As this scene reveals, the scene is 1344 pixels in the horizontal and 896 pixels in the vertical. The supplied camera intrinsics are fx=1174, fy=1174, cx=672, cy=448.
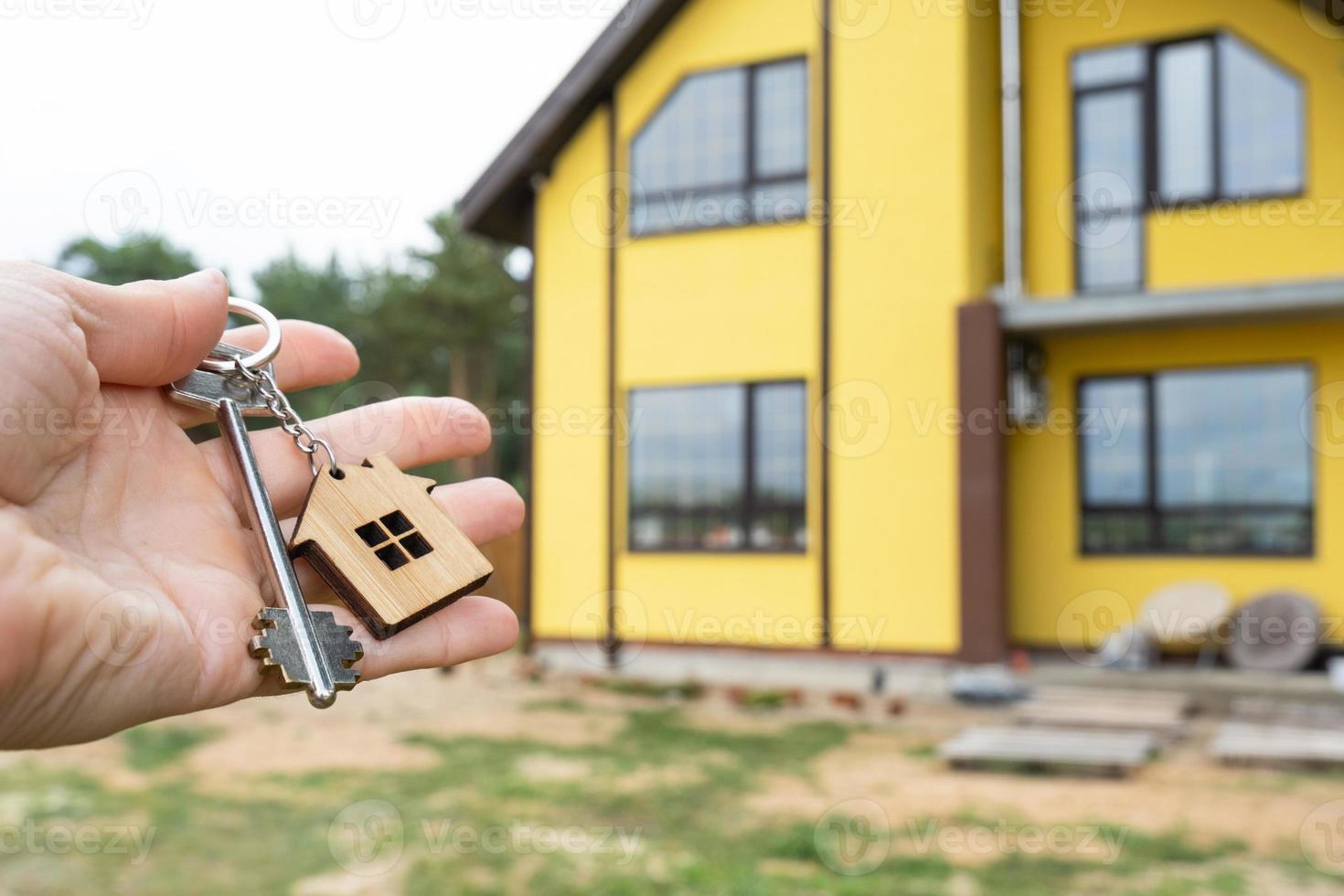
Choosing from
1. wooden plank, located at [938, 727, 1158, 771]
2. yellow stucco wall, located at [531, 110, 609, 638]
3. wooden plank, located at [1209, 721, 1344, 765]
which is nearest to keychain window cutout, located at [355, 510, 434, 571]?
wooden plank, located at [938, 727, 1158, 771]

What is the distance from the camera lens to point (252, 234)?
5.22 m

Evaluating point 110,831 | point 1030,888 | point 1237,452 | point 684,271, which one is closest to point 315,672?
point 1030,888

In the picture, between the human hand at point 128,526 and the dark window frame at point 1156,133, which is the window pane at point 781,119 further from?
the human hand at point 128,526

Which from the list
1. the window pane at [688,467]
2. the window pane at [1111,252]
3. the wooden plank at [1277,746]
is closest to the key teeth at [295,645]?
the wooden plank at [1277,746]

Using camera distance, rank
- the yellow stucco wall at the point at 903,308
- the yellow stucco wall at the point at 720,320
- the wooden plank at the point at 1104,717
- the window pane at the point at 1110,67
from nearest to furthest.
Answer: the wooden plank at the point at 1104,717 < the yellow stucco wall at the point at 903,308 < the yellow stucco wall at the point at 720,320 < the window pane at the point at 1110,67

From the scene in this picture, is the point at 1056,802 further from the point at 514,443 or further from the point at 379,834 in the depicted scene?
the point at 514,443

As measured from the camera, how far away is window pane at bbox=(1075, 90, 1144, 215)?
11031 mm

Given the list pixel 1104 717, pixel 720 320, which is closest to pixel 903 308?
pixel 720 320

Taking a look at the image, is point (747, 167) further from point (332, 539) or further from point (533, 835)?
point (332, 539)

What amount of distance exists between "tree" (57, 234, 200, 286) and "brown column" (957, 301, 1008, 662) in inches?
333

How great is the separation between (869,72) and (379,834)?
781 cm

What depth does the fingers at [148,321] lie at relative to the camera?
5.32 ft

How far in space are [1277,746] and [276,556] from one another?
24.7 ft

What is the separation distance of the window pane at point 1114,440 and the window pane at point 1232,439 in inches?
6.6
